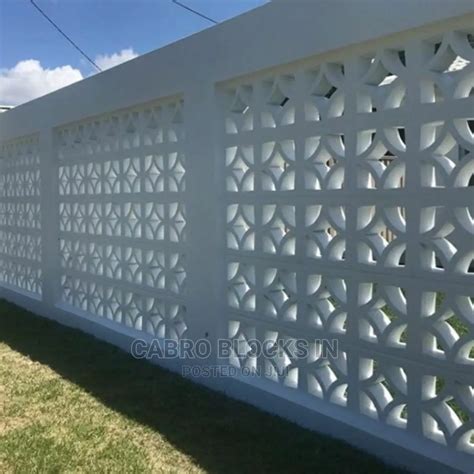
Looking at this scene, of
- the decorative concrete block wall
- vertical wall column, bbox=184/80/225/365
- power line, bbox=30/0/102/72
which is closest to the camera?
the decorative concrete block wall

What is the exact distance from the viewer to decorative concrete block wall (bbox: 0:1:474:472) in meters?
3.26

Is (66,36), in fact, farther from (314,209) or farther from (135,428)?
(135,428)

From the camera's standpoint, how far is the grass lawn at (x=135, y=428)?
3703 millimetres

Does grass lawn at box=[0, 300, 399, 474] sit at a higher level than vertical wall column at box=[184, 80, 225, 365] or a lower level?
lower

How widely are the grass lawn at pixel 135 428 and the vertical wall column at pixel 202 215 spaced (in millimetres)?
644

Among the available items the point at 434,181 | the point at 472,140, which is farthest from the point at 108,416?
the point at 472,140

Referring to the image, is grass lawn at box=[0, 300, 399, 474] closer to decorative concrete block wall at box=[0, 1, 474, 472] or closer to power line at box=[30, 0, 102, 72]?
decorative concrete block wall at box=[0, 1, 474, 472]

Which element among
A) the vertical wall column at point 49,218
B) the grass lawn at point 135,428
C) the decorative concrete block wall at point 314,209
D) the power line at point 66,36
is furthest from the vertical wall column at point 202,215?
the power line at point 66,36

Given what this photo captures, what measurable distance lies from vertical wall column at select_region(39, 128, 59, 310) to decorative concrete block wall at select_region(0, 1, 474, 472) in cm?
160

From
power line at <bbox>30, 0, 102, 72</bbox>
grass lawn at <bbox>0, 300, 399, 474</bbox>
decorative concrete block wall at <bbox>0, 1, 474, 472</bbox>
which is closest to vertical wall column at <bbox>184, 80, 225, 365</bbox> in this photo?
decorative concrete block wall at <bbox>0, 1, 474, 472</bbox>

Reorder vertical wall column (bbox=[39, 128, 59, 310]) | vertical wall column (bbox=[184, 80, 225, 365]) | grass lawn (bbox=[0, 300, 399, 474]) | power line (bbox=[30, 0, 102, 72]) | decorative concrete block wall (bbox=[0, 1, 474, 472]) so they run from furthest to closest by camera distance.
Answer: power line (bbox=[30, 0, 102, 72]), vertical wall column (bbox=[39, 128, 59, 310]), vertical wall column (bbox=[184, 80, 225, 365]), grass lawn (bbox=[0, 300, 399, 474]), decorative concrete block wall (bbox=[0, 1, 474, 472])

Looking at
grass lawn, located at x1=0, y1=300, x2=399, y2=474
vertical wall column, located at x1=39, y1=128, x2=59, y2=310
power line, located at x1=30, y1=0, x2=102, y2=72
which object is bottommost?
grass lawn, located at x1=0, y1=300, x2=399, y2=474

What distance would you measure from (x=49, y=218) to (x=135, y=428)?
15.3ft

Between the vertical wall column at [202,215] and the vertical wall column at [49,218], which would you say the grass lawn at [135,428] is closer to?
the vertical wall column at [202,215]
